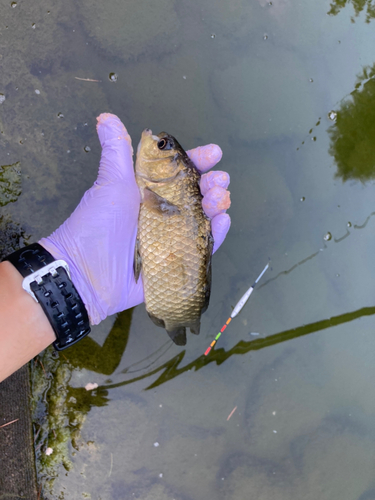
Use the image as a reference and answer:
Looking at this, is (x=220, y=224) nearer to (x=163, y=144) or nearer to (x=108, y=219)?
(x=163, y=144)

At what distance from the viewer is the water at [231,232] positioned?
6.49ft

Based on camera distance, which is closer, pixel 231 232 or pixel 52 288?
pixel 52 288

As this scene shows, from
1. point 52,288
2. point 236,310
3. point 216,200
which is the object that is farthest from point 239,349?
point 52,288

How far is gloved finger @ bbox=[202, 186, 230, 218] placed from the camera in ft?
5.42

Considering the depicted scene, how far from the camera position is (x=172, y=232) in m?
1.48

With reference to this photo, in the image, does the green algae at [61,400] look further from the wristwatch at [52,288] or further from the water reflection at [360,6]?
the water reflection at [360,6]

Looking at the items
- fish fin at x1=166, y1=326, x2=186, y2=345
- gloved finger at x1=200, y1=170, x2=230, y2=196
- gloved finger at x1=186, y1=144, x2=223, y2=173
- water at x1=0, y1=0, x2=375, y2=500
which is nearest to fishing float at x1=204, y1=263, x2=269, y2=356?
water at x1=0, y1=0, x2=375, y2=500

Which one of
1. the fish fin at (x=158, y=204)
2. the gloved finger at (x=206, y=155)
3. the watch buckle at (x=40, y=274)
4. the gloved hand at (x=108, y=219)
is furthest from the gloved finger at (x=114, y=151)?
the watch buckle at (x=40, y=274)

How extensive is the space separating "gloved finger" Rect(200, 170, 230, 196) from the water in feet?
Result: 1.44

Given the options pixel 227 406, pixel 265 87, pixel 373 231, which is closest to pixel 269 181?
pixel 265 87

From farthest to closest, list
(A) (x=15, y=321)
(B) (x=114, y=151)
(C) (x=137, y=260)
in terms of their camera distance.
A: (B) (x=114, y=151) < (C) (x=137, y=260) < (A) (x=15, y=321)

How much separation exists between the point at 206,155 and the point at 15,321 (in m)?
1.39

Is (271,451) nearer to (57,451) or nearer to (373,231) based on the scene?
(57,451)

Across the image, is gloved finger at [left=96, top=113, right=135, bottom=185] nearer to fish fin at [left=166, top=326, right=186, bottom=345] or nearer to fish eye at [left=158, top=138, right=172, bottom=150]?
fish eye at [left=158, top=138, right=172, bottom=150]
